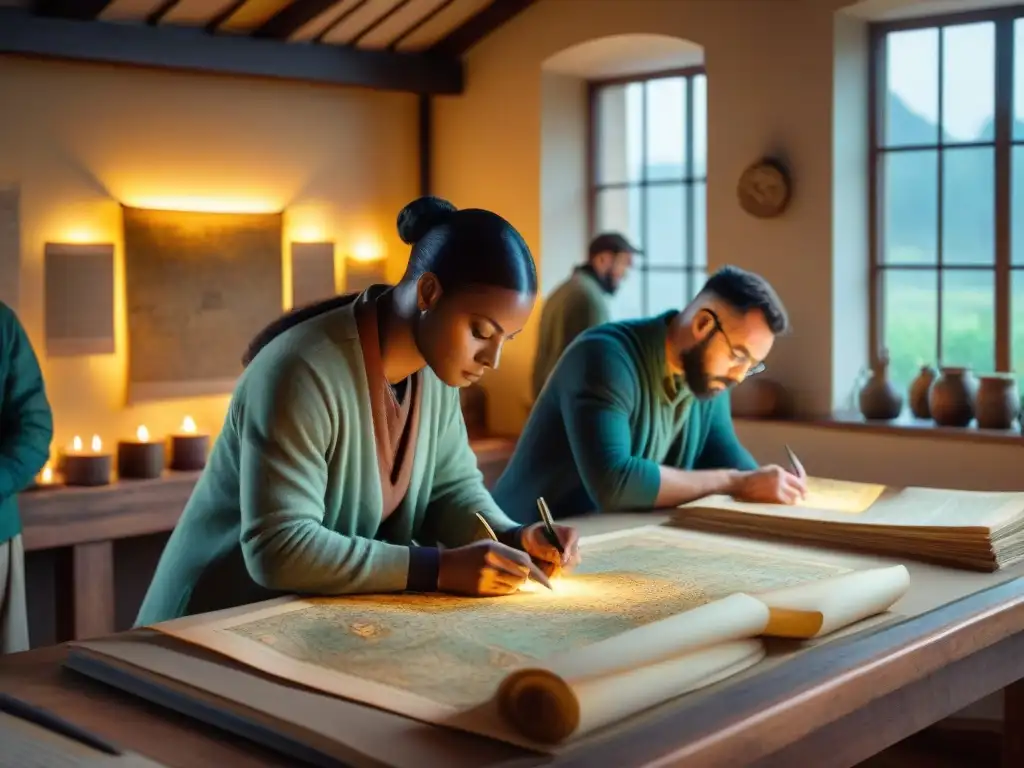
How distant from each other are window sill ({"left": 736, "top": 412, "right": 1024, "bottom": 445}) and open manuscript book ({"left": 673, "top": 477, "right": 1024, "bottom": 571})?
5.68ft

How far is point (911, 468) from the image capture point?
→ 459cm

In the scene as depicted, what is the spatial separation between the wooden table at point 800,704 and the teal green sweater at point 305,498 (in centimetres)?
32

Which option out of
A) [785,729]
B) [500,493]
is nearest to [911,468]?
[500,493]

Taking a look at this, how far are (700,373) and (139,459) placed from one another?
2.77 m

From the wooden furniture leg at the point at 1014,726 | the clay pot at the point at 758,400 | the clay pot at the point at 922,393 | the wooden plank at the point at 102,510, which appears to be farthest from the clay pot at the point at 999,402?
the wooden plank at the point at 102,510

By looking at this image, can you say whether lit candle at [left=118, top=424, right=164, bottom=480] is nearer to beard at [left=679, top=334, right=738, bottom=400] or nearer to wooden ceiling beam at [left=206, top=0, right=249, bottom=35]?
wooden ceiling beam at [left=206, top=0, right=249, bottom=35]

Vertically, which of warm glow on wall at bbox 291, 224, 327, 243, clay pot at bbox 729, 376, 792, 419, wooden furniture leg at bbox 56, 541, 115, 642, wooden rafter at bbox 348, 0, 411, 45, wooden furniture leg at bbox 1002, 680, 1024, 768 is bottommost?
wooden furniture leg at bbox 56, 541, 115, 642

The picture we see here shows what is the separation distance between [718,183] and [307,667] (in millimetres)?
4020

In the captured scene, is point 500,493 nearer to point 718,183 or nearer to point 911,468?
point 911,468

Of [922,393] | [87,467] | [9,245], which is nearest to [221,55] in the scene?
[9,245]

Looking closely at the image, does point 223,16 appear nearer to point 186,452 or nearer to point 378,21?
point 378,21

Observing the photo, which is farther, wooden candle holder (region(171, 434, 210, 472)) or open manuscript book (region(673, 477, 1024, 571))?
wooden candle holder (region(171, 434, 210, 472))

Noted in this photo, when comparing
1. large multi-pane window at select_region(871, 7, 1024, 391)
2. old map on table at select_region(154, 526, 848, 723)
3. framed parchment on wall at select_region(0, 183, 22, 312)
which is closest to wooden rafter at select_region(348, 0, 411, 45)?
framed parchment on wall at select_region(0, 183, 22, 312)

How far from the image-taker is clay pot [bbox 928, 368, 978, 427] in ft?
14.9
